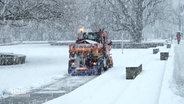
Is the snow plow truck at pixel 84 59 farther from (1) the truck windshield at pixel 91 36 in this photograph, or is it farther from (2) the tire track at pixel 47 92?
(1) the truck windshield at pixel 91 36

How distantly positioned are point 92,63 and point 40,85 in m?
4.20

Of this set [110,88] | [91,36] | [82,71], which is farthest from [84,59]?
[110,88]

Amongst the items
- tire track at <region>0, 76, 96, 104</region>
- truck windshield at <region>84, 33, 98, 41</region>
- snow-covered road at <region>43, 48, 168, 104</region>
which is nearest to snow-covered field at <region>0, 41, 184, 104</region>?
snow-covered road at <region>43, 48, 168, 104</region>

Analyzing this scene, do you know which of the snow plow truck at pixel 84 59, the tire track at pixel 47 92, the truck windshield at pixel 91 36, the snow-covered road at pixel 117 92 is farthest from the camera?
the truck windshield at pixel 91 36

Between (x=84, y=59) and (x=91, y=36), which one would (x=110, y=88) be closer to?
(x=84, y=59)

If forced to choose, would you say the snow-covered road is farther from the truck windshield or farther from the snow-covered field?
the truck windshield

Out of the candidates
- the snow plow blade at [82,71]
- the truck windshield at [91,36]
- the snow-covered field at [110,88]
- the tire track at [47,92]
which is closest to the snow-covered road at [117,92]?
the snow-covered field at [110,88]

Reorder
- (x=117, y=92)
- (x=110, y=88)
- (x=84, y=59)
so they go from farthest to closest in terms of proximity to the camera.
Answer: (x=84, y=59) < (x=110, y=88) < (x=117, y=92)

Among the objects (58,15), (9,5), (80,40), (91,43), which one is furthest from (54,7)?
(91,43)

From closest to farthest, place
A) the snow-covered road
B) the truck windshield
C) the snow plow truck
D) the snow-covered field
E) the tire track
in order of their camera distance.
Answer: the snow-covered field, the snow-covered road, the tire track, the snow plow truck, the truck windshield

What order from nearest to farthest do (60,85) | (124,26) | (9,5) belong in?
(60,85), (9,5), (124,26)

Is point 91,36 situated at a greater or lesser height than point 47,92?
greater

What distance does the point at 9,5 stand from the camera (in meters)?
28.5

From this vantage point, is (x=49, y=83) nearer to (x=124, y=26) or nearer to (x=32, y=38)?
(x=124, y=26)
